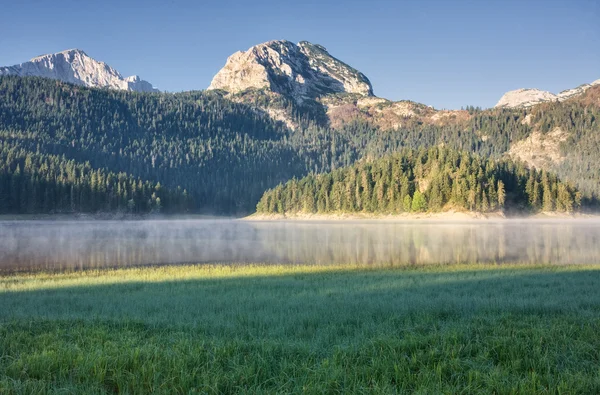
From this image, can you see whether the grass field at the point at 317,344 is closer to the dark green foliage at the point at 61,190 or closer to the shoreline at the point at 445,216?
the shoreline at the point at 445,216

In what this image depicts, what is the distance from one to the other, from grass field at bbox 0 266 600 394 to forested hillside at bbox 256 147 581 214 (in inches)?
4544

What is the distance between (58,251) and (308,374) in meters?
47.1

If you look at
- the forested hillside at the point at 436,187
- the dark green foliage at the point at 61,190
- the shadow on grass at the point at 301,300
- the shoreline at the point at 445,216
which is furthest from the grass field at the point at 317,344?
the dark green foliage at the point at 61,190

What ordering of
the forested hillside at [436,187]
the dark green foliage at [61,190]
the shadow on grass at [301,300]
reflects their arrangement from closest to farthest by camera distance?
1. the shadow on grass at [301,300]
2. the forested hillside at [436,187]
3. the dark green foliage at [61,190]

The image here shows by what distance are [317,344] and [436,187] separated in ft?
421

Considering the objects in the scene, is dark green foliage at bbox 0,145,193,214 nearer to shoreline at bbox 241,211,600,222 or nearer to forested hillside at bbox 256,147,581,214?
shoreline at bbox 241,211,600,222

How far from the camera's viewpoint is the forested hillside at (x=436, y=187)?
127 metres

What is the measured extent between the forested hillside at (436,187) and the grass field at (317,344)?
379 feet

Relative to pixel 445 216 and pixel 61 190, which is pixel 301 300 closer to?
pixel 445 216

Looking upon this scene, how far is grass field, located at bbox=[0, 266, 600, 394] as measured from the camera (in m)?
6.98

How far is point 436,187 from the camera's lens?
130 meters

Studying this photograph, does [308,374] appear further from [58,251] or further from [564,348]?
[58,251]

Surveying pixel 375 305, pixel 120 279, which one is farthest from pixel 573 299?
pixel 120 279

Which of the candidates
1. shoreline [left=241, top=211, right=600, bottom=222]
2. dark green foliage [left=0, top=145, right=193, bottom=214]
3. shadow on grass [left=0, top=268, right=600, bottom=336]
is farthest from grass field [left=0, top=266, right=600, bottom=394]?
dark green foliage [left=0, top=145, right=193, bottom=214]
